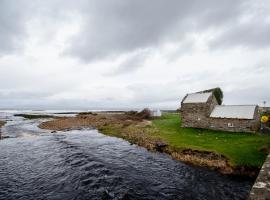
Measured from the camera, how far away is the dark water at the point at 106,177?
57.1 feet

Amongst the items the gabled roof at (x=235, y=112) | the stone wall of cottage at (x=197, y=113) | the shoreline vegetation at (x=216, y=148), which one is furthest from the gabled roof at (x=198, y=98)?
the shoreline vegetation at (x=216, y=148)

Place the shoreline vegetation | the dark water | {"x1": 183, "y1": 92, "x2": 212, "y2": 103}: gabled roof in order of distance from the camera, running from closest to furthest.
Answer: the dark water
the shoreline vegetation
{"x1": 183, "y1": 92, "x2": 212, "y2": 103}: gabled roof

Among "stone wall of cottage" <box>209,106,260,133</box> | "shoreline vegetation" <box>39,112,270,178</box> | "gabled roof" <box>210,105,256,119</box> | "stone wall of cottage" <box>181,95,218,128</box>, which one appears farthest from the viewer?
"stone wall of cottage" <box>181,95,218,128</box>

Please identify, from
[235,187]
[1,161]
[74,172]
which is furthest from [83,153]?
[235,187]

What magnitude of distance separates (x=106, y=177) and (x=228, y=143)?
18.7 m

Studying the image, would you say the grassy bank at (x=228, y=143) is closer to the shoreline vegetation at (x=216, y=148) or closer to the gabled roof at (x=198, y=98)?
the shoreline vegetation at (x=216, y=148)

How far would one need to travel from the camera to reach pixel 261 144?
2725cm

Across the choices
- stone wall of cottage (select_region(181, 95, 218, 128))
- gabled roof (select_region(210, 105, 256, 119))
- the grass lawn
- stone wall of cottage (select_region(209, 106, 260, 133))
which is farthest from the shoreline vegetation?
gabled roof (select_region(210, 105, 256, 119))

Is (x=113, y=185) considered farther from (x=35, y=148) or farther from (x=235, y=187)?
(x=35, y=148)

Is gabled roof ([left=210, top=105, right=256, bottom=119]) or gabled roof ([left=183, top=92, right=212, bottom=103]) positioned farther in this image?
gabled roof ([left=183, top=92, right=212, bottom=103])

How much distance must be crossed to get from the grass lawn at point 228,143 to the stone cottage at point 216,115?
5.48 feet

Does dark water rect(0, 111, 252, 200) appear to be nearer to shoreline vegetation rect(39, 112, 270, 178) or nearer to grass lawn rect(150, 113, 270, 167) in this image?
shoreline vegetation rect(39, 112, 270, 178)

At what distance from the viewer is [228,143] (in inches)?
1174

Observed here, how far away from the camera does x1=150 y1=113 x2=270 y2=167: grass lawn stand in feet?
78.1
